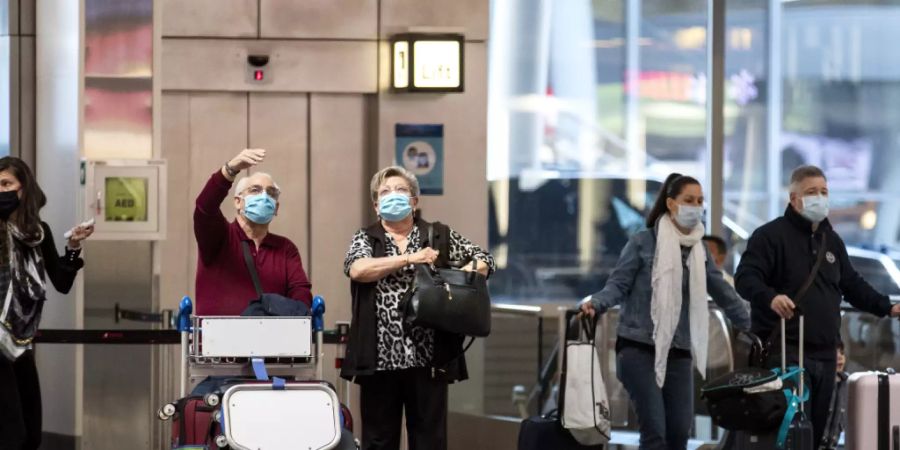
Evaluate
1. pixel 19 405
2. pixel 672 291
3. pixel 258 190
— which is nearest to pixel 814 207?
pixel 672 291

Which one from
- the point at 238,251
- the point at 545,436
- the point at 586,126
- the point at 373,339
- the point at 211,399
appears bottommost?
the point at 545,436

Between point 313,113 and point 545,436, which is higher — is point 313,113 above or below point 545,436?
above

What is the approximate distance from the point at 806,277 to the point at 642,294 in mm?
810

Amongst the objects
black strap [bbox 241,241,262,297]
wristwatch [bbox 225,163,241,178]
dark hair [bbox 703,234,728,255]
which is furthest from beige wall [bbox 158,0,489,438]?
wristwatch [bbox 225,163,241,178]

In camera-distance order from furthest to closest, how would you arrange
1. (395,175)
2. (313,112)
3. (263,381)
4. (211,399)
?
1. (313,112)
2. (395,175)
3. (263,381)
4. (211,399)

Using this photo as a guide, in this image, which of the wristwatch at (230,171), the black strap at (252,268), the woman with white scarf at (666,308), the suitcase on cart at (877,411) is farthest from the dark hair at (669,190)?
the wristwatch at (230,171)

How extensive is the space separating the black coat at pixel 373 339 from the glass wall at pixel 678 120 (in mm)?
4907

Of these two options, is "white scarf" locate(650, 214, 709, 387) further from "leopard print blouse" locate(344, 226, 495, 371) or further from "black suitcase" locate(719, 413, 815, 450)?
"leopard print blouse" locate(344, 226, 495, 371)

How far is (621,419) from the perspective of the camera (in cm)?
1035

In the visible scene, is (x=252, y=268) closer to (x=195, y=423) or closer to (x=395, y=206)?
(x=395, y=206)

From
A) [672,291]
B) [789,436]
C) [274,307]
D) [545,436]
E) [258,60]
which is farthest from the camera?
[258,60]

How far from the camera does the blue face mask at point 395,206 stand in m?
7.67

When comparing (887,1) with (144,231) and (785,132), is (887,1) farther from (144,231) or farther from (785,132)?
(144,231)

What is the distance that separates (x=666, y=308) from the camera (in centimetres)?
843
